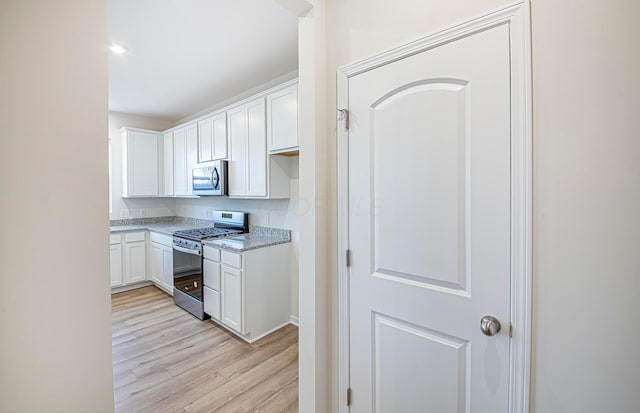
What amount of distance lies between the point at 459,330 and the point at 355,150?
37.2 inches

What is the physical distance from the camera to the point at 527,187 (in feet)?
3.08

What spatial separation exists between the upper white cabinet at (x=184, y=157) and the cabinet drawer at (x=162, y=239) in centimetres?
68

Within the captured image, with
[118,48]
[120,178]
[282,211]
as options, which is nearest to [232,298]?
[282,211]

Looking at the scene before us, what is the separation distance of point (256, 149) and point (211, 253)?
1.24m

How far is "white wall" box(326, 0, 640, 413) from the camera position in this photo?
798 mm

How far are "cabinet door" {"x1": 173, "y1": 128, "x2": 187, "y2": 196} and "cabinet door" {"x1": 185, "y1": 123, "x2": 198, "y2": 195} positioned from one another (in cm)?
10

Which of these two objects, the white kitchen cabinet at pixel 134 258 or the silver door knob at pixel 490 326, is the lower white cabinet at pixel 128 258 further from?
the silver door knob at pixel 490 326

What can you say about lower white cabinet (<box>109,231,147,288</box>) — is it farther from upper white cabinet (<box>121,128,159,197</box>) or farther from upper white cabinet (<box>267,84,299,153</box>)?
upper white cabinet (<box>267,84,299,153</box>)

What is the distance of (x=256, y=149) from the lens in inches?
115

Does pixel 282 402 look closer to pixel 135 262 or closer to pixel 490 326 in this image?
pixel 490 326

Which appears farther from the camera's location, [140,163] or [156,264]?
[140,163]
